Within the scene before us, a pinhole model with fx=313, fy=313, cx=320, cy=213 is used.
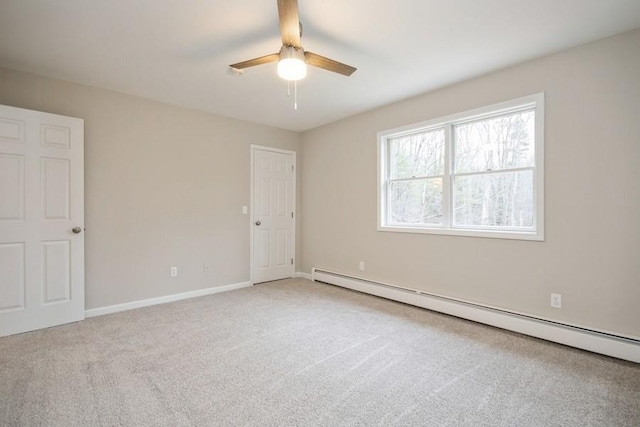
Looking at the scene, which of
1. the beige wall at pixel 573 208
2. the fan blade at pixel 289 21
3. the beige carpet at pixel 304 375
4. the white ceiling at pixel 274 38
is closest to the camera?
the beige carpet at pixel 304 375

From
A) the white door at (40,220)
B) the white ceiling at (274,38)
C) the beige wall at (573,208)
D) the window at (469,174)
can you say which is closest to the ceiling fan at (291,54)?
the white ceiling at (274,38)

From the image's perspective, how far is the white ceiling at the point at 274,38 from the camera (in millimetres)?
2150

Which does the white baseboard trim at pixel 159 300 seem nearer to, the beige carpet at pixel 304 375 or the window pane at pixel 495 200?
the beige carpet at pixel 304 375

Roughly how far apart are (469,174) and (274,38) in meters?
2.38

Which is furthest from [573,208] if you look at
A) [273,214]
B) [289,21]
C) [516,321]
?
[273,214]

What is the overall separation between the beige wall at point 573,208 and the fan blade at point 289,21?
2110 mm

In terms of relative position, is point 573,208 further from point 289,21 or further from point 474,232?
point 289,21

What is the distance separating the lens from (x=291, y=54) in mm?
2178

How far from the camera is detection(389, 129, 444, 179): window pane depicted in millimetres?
3721

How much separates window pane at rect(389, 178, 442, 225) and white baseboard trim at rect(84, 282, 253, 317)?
246cm

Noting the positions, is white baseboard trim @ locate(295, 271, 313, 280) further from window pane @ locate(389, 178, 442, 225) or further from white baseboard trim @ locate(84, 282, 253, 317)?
window pane @ locate(389, 178, 442, 225)

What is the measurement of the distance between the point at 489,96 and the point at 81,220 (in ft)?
14.4

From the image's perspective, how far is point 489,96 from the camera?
317 centimetres

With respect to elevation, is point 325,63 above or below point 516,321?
above
